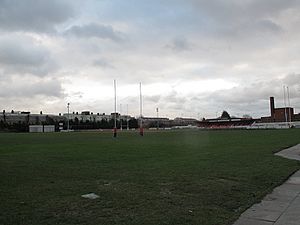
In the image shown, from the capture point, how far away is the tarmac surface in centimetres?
714

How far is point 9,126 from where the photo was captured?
481 feet

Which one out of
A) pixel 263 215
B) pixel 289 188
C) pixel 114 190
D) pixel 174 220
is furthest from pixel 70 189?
pixel 289 188

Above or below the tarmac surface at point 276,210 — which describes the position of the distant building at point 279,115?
above

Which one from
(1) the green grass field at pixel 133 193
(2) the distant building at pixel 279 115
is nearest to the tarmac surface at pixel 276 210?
(1) the green grass field at pixel 133 193

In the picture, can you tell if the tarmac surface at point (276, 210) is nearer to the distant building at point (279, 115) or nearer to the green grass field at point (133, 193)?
the green grass field at point (133, 193)

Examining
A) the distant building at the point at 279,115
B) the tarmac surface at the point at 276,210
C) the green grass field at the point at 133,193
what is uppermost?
the distant building at the point at 279,115

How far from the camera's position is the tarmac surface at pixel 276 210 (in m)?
7.14

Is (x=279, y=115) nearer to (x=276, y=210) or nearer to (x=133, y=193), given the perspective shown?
(x=133, y=193)

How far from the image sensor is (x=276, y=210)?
26.7ft

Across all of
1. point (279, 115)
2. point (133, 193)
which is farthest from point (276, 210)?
point (279, 115)

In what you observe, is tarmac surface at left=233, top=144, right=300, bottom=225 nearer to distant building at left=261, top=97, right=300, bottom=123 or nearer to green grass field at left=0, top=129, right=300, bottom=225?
green grass field at left=0, top=129, right=300, bottom=225

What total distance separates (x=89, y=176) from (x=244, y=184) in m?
4.74

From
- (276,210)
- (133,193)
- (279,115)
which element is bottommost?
(276,210)

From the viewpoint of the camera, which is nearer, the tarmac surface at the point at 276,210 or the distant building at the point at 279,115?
the tarmac surface at the point at 276,210
